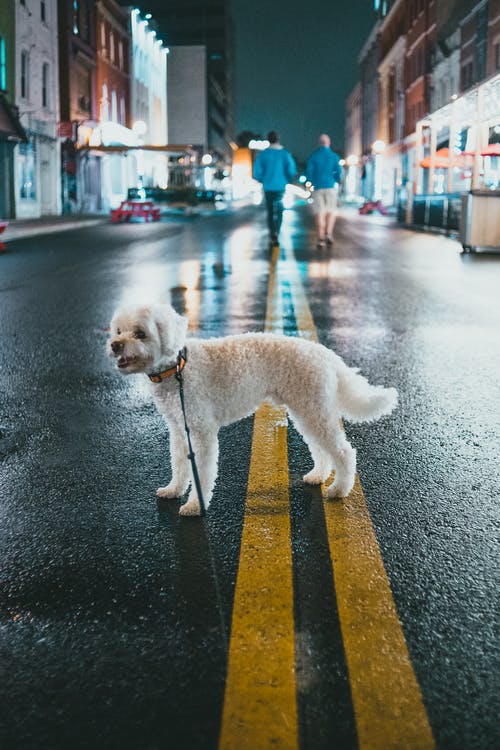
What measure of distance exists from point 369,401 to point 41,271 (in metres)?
12.1

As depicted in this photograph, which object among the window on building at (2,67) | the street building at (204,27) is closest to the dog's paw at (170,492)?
the window on building at (2,67)

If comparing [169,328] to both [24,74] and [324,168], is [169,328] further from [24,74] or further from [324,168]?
[24,74]

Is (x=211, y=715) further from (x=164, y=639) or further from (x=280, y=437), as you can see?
(x=280, y=437)

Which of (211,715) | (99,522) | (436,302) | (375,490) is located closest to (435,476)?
(375,490)

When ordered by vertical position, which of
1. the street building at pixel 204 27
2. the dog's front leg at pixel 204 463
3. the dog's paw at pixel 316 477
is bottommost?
the dog's paw at pixel 316 477

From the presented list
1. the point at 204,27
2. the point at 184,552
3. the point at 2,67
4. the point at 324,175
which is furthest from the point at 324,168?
the point at 204,27

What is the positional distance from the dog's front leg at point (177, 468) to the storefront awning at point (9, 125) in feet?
105

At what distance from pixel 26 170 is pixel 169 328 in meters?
37.4

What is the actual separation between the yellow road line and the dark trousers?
1558 cm

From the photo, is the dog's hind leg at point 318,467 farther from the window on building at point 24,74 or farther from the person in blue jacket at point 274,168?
the window on building at point 24,74

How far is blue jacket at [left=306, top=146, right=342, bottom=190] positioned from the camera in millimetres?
19609

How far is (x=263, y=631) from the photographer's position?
2.61 metres

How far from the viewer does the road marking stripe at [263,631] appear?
6.96ft

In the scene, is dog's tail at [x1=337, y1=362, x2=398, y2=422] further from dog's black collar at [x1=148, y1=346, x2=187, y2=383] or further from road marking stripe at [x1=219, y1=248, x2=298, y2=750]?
dog's black collar at [x1=148, y1=346, x2=187, y2=383]
